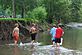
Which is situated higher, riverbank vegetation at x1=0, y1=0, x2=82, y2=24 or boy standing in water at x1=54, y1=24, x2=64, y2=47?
boy standing in water at x1=54, y1=24, x2=64, y2=47

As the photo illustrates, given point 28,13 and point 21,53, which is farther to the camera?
point 28,13

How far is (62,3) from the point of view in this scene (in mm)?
78875

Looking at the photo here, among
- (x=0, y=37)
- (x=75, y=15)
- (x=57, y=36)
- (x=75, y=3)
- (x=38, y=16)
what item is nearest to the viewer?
(x=57, y=36)

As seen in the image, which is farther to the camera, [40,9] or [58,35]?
[40,9]

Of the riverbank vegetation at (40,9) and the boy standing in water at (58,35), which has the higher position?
the boy standing in water at (58,35)

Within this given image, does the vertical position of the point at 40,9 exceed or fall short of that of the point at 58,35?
it falls short

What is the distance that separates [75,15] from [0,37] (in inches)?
3008

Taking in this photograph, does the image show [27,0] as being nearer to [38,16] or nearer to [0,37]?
[38,16]

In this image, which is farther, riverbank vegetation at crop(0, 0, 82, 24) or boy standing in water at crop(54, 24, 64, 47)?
riverbank vegetation at crop(0, 0, 82, 24)

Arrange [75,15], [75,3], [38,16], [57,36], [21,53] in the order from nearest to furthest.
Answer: [21,53], [57,36], [38,16], [75,15], [75,3]

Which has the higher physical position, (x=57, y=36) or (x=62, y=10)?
(x=57, y=36)

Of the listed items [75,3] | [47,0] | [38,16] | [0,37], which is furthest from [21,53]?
[75,3]

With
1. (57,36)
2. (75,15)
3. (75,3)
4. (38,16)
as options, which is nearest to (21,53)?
(57,36)

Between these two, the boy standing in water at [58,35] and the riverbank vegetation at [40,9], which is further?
the riverbank vegetation at [40,9]
